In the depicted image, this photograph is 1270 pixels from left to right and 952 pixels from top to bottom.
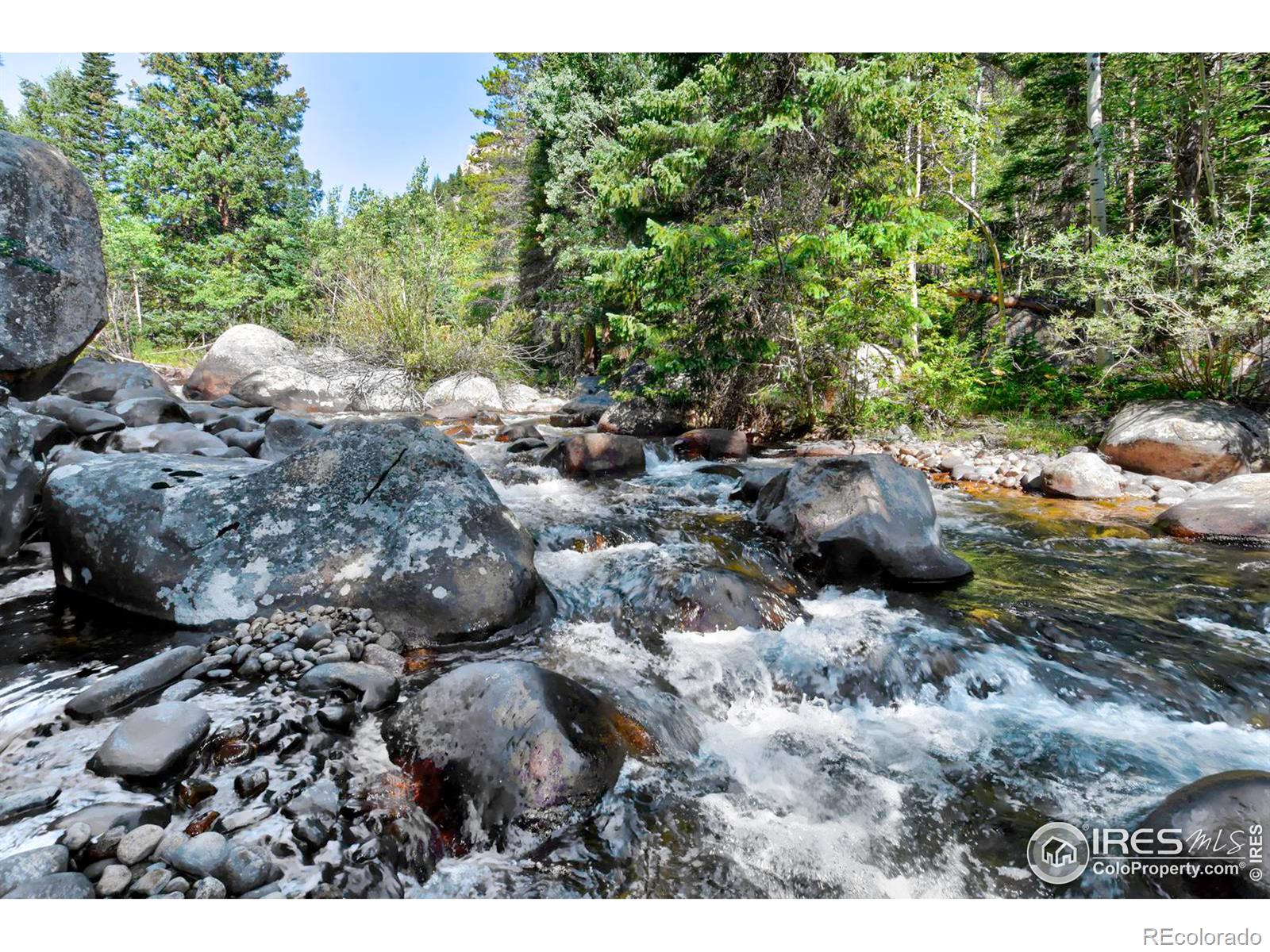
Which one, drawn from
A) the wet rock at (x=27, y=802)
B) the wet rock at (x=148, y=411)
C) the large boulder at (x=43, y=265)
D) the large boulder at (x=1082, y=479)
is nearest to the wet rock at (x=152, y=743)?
the wet rock at (x=27, y=802)

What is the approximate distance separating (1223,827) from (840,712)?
1.38m

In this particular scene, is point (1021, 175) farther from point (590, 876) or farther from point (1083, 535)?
point (590, 876)

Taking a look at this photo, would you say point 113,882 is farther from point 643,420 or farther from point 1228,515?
point 643,420

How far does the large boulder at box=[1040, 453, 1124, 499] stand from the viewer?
260 inches

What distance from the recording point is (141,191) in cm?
2216

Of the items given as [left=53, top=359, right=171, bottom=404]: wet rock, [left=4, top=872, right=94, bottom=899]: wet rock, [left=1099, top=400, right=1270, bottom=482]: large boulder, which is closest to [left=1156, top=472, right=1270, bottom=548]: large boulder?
[left=1099, top=400, right=1270, bottom=482]: large boulder

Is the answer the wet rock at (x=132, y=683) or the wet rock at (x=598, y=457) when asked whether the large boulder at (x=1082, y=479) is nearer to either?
the wet rock at (x=598, y=457)

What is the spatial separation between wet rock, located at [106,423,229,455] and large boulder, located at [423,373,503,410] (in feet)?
21.9

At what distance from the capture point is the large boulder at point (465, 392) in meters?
13.1

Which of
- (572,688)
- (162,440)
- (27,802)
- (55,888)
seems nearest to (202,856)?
(55,888)

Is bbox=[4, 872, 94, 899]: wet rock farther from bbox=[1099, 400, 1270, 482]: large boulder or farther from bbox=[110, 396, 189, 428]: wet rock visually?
bbox=[1099, 400, 1270, 482]: large boulder

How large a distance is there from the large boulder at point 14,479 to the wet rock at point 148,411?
3.25 meters

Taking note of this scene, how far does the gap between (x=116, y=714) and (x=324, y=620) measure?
0.86m

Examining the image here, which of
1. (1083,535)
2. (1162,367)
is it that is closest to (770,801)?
(1083,535)
